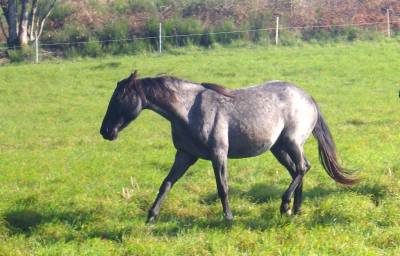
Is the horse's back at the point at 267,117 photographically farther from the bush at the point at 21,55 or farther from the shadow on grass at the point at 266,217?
the bush at the point at 21,55

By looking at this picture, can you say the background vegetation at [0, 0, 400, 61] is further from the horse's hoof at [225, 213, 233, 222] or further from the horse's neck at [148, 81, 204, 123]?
Result: the horse's hoof at [225, 213, 233, 222]

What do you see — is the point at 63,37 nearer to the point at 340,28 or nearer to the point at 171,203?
the point at 340,28

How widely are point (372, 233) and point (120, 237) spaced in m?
2.86

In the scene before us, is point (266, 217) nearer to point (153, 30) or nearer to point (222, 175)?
point (222, 175)

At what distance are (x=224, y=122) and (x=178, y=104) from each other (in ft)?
2.03

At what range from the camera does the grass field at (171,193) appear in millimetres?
7098

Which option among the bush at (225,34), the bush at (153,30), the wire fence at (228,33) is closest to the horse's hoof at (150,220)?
the wire fence at (228,33)

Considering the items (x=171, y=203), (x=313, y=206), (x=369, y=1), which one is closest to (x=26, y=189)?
(x=171, y=203)

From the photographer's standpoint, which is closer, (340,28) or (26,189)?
(26,189)

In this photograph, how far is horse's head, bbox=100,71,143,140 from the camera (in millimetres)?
7875

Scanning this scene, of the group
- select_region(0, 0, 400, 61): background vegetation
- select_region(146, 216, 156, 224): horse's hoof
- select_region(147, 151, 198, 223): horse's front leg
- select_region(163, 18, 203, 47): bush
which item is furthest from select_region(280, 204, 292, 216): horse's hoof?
select_region(163, 18, 203, 47): bush

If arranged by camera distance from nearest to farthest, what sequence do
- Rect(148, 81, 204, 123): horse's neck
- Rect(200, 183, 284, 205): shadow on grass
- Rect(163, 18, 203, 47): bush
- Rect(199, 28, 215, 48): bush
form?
1. Rect(148, 81, 204, 123): horse's neck
2. Rect(200, 183, 284, 205): shadow on grass
3. Rect(199, 28, 215, 48): bush
4. Rect(163, 18, 203, 47): bush

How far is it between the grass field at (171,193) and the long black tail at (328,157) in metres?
0.25

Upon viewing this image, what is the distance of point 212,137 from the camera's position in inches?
313
